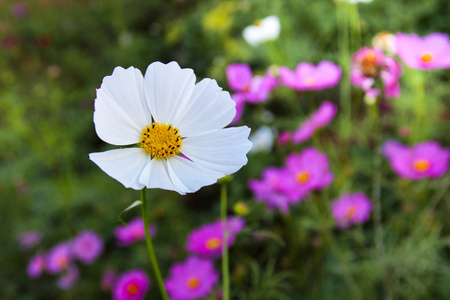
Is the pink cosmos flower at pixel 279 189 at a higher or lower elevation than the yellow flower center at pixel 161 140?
lower

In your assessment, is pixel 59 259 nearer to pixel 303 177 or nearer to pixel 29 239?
pixel 29 239

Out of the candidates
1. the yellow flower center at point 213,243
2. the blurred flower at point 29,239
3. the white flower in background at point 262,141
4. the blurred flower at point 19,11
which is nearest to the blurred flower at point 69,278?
the blurred flower at point 29,239

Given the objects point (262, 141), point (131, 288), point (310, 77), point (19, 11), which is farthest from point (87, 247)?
point (19, 11)

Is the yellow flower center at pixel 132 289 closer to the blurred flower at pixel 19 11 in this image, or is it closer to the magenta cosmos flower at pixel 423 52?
the magenta cosmos flower at pixel 423 52

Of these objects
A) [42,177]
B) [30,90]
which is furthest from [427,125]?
[30,90]

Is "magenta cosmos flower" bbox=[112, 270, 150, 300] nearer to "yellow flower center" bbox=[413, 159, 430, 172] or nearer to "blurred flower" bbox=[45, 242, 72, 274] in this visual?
"blurred flower" bbox=[45, 242, 72, 274]
